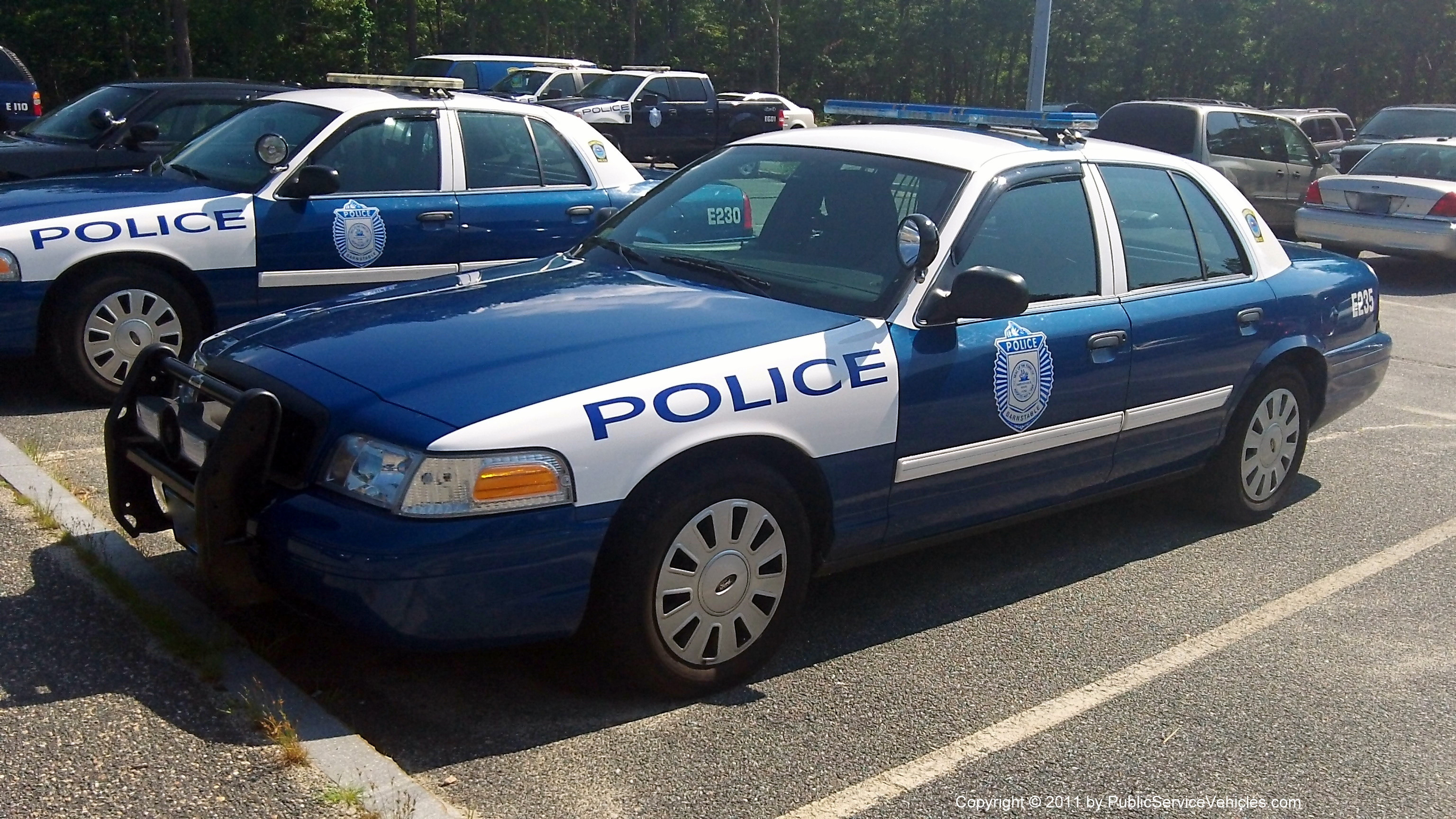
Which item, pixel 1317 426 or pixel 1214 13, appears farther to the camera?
pixel 1214 13

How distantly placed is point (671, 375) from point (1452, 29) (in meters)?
48.9

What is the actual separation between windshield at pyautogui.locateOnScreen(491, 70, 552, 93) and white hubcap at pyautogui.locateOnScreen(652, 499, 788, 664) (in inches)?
860

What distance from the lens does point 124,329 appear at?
6.67 meters

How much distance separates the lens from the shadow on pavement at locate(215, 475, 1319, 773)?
3670 mm

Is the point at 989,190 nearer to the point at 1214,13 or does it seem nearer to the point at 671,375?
the point at 671,375

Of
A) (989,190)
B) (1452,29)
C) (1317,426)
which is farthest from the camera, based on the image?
(1452,29)

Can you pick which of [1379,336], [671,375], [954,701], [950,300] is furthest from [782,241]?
[1379,336]

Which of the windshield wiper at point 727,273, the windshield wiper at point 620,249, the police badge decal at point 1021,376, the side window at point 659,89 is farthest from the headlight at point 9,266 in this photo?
the side window at point 659,89

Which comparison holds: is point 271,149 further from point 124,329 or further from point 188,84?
point 188,84

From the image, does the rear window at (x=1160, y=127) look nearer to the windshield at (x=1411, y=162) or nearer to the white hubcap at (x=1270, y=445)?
the windshield at (x=1411, y=162)

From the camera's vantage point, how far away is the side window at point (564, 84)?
24.7 m

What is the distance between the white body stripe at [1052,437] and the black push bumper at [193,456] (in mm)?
1883

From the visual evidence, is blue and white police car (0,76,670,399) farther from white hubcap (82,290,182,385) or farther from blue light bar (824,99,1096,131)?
blue light bar (824,99,1096,131)

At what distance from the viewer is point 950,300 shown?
14.2 ft
